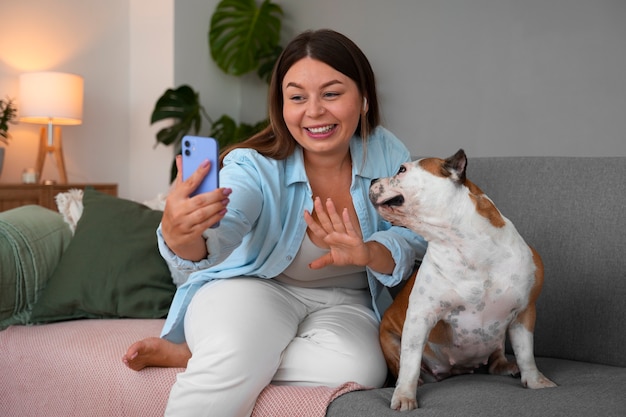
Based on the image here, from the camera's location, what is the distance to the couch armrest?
2129mm

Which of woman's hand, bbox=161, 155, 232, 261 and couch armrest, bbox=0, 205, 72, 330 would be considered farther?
couch armrest, bbox=0, 205, 72, 330

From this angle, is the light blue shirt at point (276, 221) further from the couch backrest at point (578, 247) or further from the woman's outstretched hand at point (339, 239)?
the couch backrest at point (578, 247)

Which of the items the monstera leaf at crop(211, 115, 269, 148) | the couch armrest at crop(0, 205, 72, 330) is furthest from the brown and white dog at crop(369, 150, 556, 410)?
the monstera leaf at crop(211, 115, 269, 148)

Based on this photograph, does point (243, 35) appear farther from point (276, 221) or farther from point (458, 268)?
point (458, 268)

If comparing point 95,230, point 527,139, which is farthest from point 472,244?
point 527,139

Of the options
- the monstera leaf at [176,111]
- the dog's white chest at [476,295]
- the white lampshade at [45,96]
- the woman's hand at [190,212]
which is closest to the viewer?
the woman's hand at [190,212]

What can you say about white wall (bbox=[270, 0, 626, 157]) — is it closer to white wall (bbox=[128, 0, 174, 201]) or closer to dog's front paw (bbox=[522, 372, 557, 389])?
white wall (bbox=[128, 0, 174, 201])

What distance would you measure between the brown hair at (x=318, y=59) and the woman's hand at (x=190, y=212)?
0.46m

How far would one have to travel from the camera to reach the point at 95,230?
230 centimetres

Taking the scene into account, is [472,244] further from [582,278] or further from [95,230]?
[95,230]

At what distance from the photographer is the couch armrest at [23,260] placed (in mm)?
2129

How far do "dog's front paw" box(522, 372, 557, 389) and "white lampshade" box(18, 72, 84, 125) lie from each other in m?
3.43

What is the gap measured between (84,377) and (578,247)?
1321 mm

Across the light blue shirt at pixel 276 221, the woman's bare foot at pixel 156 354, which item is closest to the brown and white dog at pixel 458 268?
the light blue shirt at pixel 276 221
